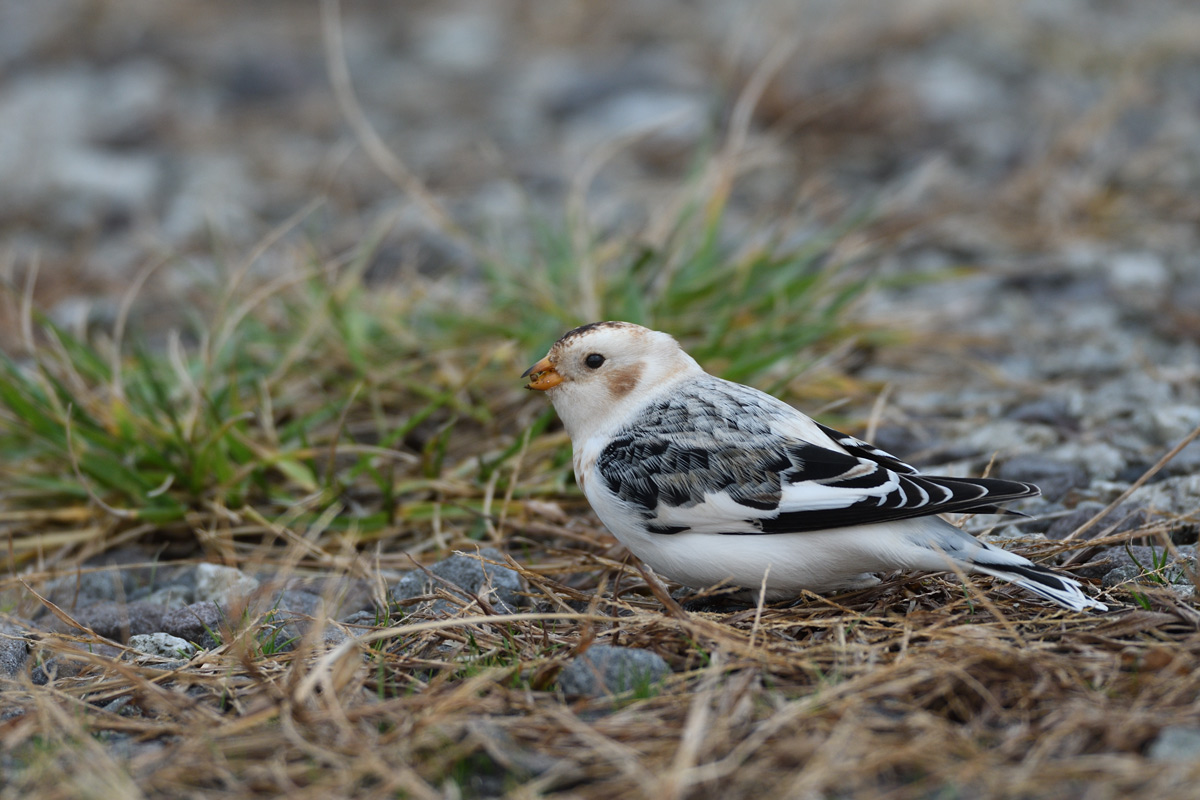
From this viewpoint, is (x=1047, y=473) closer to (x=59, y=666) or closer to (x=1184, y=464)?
(x=1184, y=464)

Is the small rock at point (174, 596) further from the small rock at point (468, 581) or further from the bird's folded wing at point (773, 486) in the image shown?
the bird's folded wing at point (773, 486)

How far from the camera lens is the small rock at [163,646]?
2.72m

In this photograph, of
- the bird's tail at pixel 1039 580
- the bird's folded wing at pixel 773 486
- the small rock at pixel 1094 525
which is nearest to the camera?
the bird's tail at pixel 1039 580

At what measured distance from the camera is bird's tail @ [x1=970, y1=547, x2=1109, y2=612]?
2.43 meters

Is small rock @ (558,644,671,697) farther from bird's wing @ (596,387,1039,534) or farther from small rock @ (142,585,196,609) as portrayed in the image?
small rock @ (142,585,196,609)

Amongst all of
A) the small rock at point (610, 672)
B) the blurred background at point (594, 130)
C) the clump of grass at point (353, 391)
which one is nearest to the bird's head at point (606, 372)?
the clump of grass at point (353, 391)

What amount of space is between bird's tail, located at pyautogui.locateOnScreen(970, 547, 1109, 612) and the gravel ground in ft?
1.53

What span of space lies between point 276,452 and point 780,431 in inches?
73.6

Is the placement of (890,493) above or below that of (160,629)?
above

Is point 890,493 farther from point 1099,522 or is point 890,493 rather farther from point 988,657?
point 1099,522

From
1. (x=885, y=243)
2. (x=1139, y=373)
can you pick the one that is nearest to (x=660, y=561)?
(x=1139, y=373)

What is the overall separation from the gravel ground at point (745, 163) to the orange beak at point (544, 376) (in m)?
0.67

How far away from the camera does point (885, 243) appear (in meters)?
5.61

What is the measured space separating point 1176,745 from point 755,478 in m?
1.11
